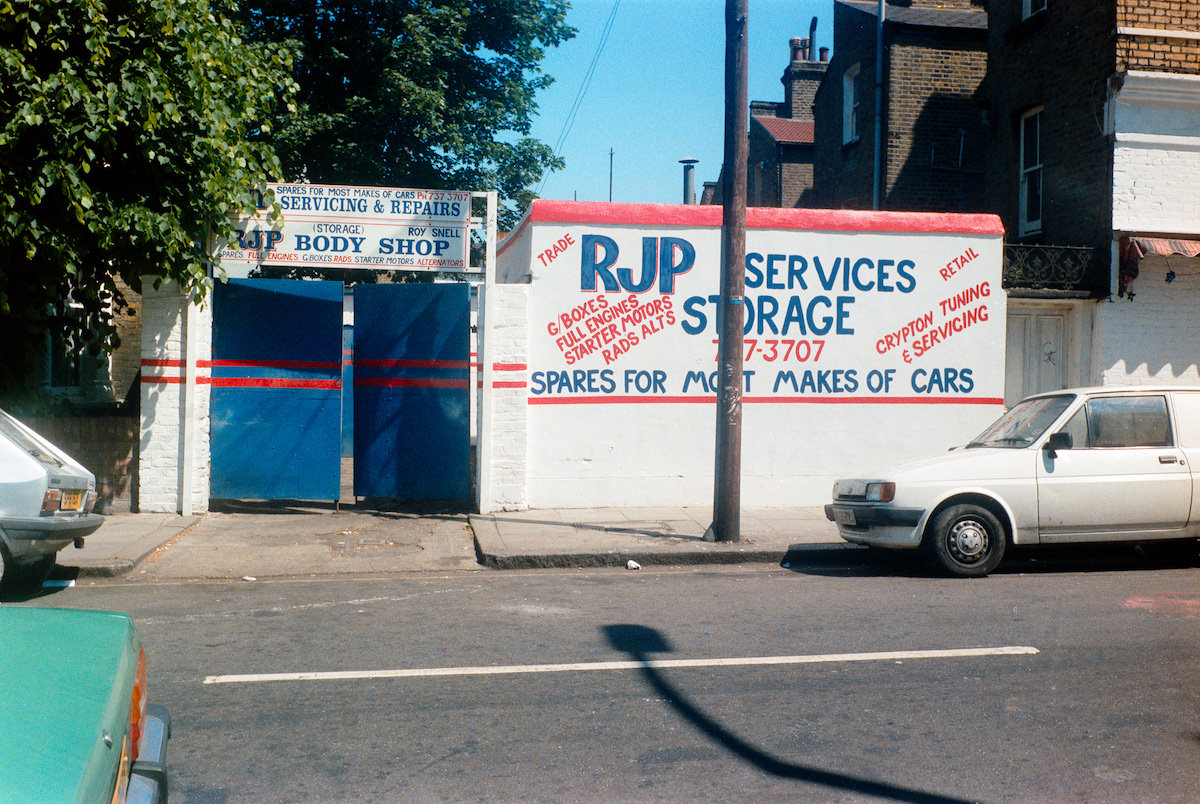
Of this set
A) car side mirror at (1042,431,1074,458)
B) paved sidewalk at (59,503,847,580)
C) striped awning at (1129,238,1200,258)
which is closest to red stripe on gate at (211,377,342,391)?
paved sidewalk at (59,503,847,580)

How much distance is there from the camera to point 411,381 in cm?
1166

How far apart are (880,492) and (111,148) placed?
7290mm

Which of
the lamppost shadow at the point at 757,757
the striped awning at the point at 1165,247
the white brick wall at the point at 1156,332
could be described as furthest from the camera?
the white brick wall at the point at 1156,332

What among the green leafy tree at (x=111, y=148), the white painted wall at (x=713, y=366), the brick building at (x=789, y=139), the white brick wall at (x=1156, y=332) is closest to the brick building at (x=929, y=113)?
the brick building at (x=789, y=139)

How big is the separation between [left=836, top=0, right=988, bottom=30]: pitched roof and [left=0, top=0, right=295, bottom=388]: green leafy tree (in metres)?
13.8

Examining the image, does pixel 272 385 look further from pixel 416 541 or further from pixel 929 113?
pixel 929 113

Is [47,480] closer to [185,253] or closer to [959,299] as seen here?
[185,253]

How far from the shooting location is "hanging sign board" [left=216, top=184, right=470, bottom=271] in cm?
1109

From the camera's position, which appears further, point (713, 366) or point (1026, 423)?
point (713, 366)

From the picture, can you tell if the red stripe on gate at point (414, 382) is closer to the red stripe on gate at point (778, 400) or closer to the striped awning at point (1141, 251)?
the red stripe on gate at point (778, 400)

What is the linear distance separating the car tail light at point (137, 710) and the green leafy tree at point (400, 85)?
55.0ft

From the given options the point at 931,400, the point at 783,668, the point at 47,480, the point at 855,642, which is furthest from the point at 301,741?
the point at 931,400

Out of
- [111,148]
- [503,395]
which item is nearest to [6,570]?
[111,148]

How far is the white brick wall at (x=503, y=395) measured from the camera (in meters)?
11.4
